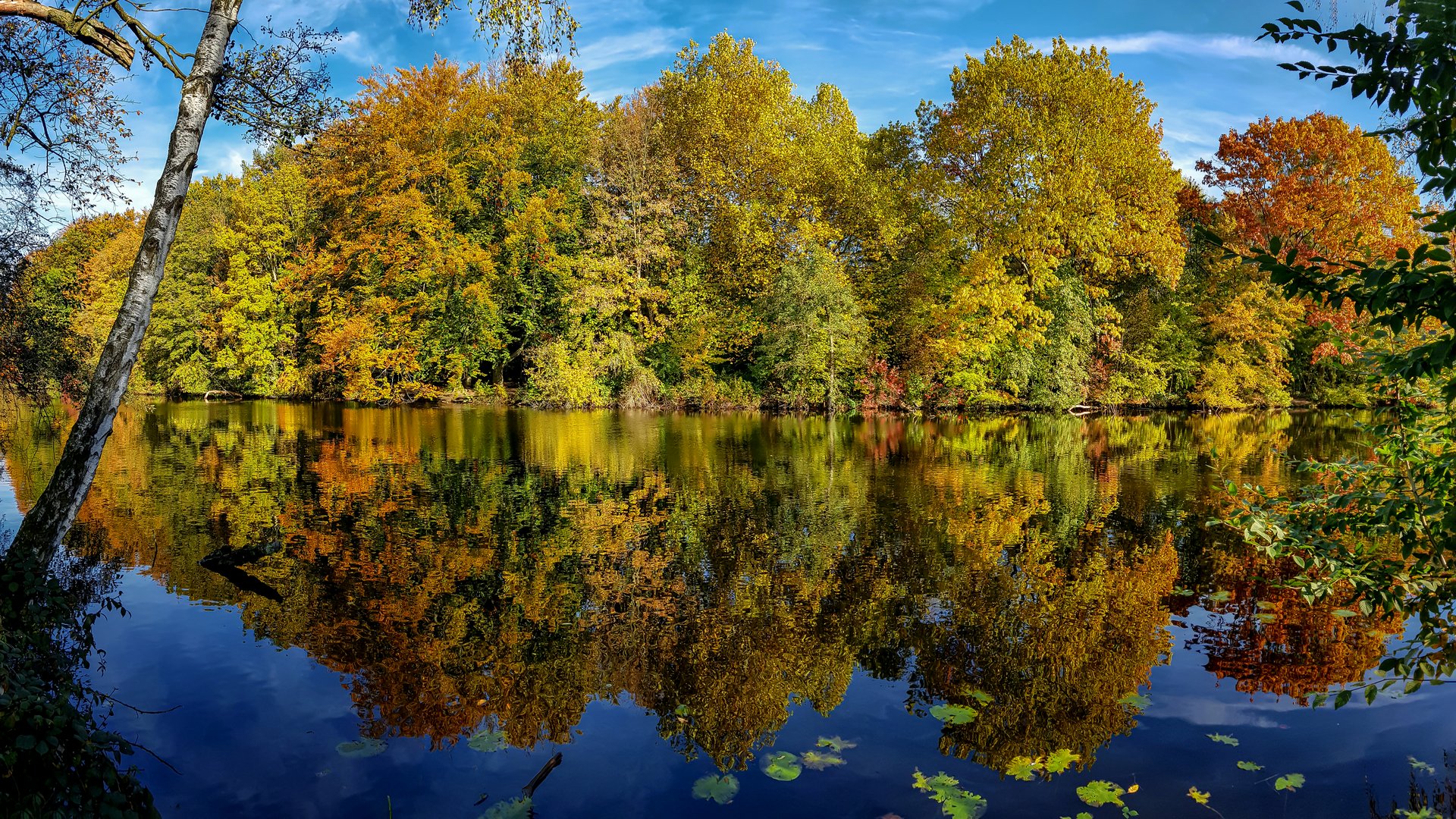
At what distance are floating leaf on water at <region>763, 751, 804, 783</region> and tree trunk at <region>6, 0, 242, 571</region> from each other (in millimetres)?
5999

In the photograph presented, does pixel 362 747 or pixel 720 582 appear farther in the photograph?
pixel 720 582

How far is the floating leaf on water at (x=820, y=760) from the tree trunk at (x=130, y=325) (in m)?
6.21

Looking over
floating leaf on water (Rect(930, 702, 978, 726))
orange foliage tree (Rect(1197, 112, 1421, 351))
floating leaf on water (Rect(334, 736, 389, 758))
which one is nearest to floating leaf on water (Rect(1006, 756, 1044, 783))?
floating leaf on water (Rect(930, 702, 978, 726))

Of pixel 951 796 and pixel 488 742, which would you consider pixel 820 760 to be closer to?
pixel 951 796

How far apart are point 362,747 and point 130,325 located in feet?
14.4

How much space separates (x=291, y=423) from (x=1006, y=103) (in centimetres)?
Result: 2976

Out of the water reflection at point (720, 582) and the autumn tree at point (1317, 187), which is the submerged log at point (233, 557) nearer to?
the water reflection at point (720, 582)

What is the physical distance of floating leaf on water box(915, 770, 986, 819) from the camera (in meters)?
4.51

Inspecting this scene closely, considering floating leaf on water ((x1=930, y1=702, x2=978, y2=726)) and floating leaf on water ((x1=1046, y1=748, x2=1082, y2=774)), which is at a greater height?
floating leaf on water ((x1=930, y1=702, x2=978, y2=726))

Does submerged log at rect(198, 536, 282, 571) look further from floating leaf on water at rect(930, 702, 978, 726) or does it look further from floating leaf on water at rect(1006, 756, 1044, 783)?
floating leaf on water at rect(1006, 756, 1044, 783)

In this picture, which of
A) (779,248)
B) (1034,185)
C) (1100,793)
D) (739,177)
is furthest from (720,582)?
(739,177)

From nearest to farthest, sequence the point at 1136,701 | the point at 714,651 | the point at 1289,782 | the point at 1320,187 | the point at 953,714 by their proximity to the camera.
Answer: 1. the point at 1289,782
2. the point at 953,714
3. the point at 1136,701
4. the point at 714,651
5. the point at 1320,187

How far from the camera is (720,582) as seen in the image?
29.1 feet

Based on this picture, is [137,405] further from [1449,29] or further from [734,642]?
[1449,29]
